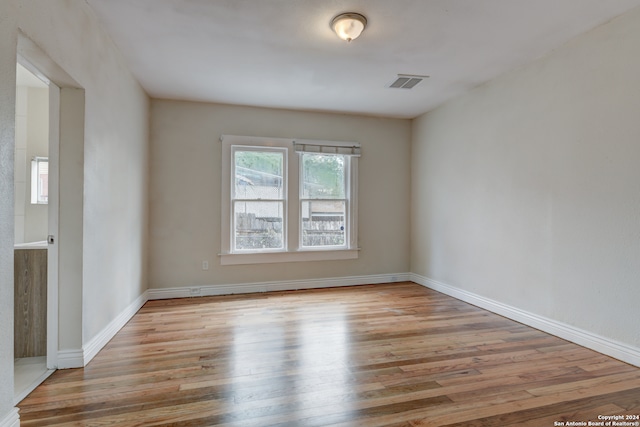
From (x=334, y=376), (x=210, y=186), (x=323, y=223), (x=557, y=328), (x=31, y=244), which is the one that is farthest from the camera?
(x=323, y=223)

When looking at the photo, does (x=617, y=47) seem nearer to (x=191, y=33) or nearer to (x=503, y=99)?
(x=503, y=99)

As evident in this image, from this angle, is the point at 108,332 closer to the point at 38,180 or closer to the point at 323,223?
the point at 38,180

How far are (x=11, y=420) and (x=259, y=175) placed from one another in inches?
137

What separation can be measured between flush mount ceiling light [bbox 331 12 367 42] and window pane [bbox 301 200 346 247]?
256 centimetres

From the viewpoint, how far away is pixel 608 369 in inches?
91.4

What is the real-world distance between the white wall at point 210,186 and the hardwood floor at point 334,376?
3.38 ft

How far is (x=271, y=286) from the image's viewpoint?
15.1 ft

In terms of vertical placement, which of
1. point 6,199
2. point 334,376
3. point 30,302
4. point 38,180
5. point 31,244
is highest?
point 38,180

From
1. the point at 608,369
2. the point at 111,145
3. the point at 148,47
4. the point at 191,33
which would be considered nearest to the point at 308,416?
the point at 608,369

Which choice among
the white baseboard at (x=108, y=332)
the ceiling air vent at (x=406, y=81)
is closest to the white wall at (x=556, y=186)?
the ceiling air vent at (x=406, y=81)

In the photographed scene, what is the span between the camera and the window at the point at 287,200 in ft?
14.7

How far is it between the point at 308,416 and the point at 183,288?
10.1 ft

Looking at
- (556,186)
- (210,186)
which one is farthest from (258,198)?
(556,186)

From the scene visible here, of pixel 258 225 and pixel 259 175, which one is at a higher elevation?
pixel 259 175
